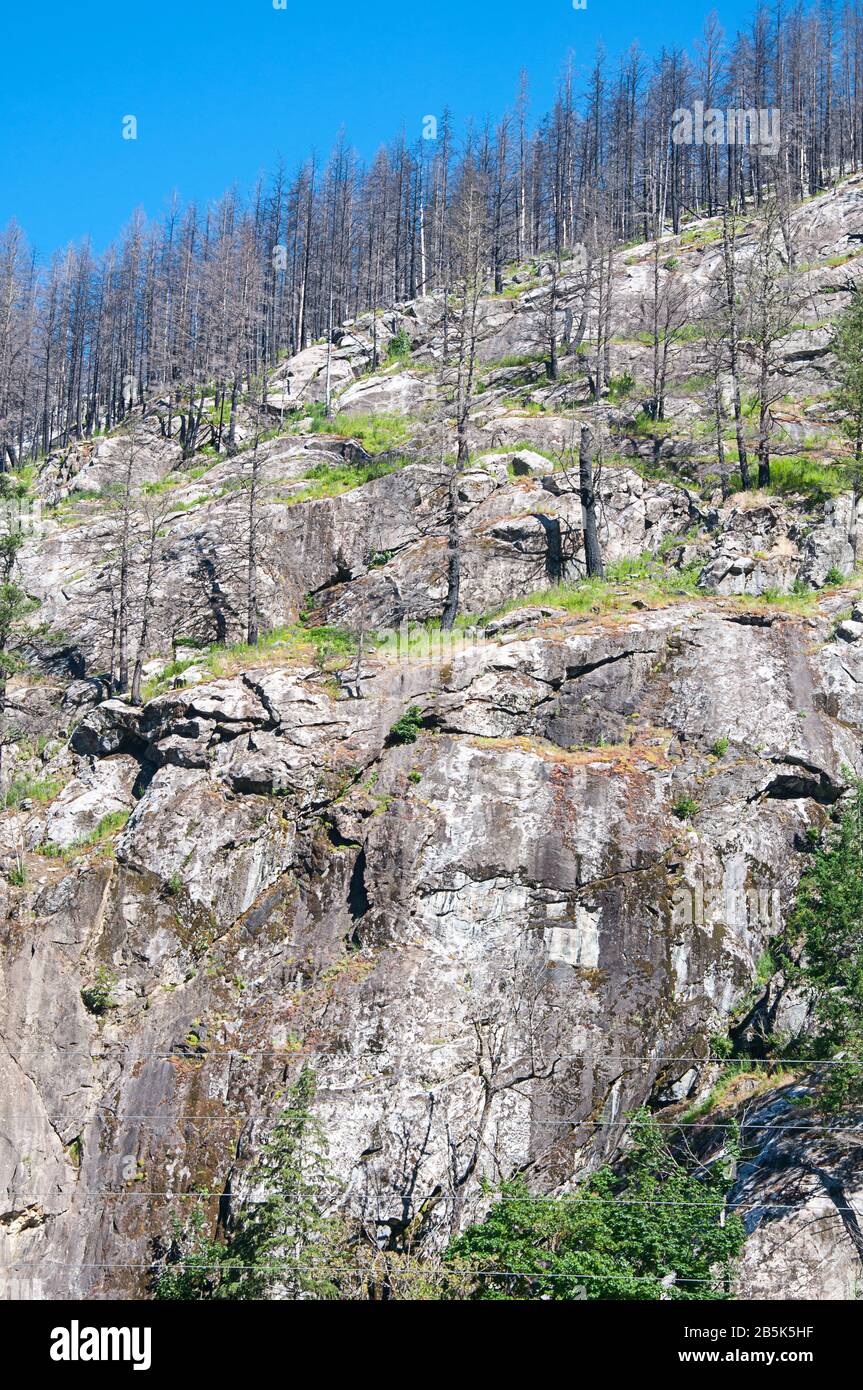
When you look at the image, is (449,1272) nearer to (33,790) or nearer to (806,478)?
(33,790)

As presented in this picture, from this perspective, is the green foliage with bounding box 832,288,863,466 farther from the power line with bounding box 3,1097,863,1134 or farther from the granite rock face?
the power line with bounding box 3,1097,863,1134

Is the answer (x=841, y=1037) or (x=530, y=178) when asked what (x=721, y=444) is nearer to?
(x=841, y=1037)

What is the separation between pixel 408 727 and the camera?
89.9ft

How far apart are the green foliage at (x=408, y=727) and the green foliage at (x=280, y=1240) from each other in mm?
8842

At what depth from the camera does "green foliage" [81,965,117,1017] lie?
82.0 feet

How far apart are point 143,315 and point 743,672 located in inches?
2297

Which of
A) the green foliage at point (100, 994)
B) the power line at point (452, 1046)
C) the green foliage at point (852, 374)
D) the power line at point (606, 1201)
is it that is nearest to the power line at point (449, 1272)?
the power line at point (606, 1201)

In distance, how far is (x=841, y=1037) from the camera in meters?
19.4

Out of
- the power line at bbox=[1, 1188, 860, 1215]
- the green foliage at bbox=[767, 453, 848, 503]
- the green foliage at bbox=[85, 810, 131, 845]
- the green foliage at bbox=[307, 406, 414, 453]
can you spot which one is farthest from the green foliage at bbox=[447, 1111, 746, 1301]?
the green foliage at bbox=[307, 406, 414, 453]

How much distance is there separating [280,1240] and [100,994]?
8.06 meters

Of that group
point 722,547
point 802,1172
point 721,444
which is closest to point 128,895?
point 802,1172

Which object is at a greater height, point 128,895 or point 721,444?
point 721,444

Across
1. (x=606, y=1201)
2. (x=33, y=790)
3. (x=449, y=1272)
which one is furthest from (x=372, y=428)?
(x=449, y=1272)

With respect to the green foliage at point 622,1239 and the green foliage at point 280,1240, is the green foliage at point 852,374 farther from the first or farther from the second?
the green foliage at point 280,1240
